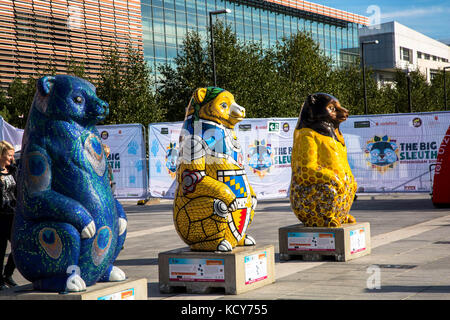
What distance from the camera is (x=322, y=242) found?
30.9 ft

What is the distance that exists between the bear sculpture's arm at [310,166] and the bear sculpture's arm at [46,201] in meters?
4.70

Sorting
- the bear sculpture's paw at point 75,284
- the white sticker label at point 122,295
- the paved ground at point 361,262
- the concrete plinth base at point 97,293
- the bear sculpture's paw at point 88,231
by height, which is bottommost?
the paved ground at point 361,262

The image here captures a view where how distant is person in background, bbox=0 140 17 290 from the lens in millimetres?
7645

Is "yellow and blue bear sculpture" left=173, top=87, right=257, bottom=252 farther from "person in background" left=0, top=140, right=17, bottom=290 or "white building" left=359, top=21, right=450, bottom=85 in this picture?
"white building" left=359, top=21, right=450, bottom=85

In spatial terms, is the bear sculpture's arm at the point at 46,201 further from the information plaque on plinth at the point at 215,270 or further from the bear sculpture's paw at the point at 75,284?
the information plaque on plinth at the point at 215,270

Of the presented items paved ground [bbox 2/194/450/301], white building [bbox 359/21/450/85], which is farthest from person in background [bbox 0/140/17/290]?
white building [bbox 359/21/450/85]

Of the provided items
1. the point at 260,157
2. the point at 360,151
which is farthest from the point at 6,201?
the point at 360,151

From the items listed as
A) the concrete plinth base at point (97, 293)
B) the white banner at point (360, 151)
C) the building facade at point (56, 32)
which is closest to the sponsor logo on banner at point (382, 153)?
the white banner at point (360, 151)

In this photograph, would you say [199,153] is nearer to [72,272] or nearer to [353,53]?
[72,272]

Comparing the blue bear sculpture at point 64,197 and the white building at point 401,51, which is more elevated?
the white building at point 401,51

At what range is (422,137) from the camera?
1816cm

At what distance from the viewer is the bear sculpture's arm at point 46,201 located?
17.1ft

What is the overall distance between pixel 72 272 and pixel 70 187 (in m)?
0.68
